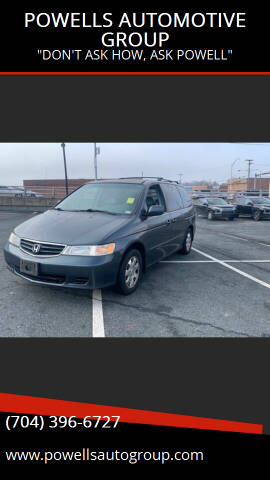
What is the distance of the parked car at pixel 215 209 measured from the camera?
1677 cm

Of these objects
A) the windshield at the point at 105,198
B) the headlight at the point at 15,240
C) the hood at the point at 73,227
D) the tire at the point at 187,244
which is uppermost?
the windshield at the point at 105,198

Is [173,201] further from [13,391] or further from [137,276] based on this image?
[13,391]

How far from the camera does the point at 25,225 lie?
4375 millimetres

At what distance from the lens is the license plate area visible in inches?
145

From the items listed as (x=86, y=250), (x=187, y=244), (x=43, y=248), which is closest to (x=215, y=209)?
(x=187, y=244)

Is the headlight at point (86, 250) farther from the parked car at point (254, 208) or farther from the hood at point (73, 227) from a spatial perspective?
the parked car at point (254, 208)

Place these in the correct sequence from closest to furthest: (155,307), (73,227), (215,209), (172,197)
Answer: (155,307)
(73,227)
(172,197)
(215,209)

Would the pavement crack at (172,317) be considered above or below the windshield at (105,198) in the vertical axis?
below

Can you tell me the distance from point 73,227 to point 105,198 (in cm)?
114

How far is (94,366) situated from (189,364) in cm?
95

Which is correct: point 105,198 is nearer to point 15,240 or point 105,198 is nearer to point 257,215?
point 15,240

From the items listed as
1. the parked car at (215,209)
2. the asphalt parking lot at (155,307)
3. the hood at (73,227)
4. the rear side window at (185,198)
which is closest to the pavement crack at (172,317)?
the asphalt parking lot at (155,307)

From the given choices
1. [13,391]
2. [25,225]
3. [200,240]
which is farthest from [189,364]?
[200,240]

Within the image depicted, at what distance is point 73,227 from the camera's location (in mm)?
A: 4035
